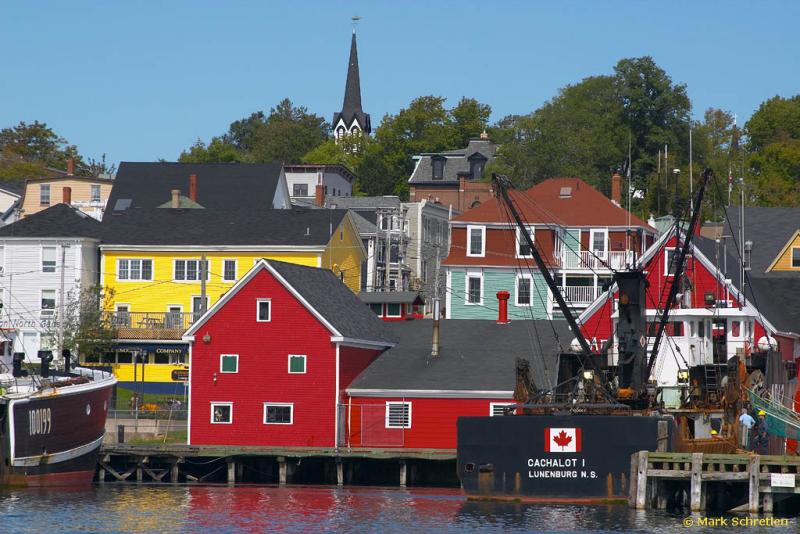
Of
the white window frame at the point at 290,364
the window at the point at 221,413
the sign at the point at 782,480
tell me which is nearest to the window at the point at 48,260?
the window at the point at 221,413

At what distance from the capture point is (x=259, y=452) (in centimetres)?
6388

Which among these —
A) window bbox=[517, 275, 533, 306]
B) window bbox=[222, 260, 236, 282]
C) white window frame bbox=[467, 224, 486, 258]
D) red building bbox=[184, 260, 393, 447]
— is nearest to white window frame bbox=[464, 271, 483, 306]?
white window frame bbox=[467, 224, 486, 258]

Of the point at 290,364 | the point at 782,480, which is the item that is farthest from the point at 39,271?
the point at 782,480

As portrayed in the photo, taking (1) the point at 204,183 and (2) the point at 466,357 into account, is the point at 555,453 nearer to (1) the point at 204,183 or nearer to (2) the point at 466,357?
(2) the point at 466,357

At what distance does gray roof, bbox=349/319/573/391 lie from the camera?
221 feet

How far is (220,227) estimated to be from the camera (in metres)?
92.8

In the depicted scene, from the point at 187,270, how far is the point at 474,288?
15879 millimetres

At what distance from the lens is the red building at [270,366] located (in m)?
67.3

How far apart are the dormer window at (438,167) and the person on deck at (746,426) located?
87.4m

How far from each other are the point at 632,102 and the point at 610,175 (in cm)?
649

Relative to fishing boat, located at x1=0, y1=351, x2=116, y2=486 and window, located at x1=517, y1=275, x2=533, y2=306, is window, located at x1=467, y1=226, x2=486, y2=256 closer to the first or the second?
window, located at x1=517, y1=275, x2=533, y2=306

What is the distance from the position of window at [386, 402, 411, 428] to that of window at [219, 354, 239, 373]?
6461 mm

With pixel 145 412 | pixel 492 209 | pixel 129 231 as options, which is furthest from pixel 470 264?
pixel 145 412

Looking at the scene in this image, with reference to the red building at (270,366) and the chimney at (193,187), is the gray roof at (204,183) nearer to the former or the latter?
the chimney at (193,187)
